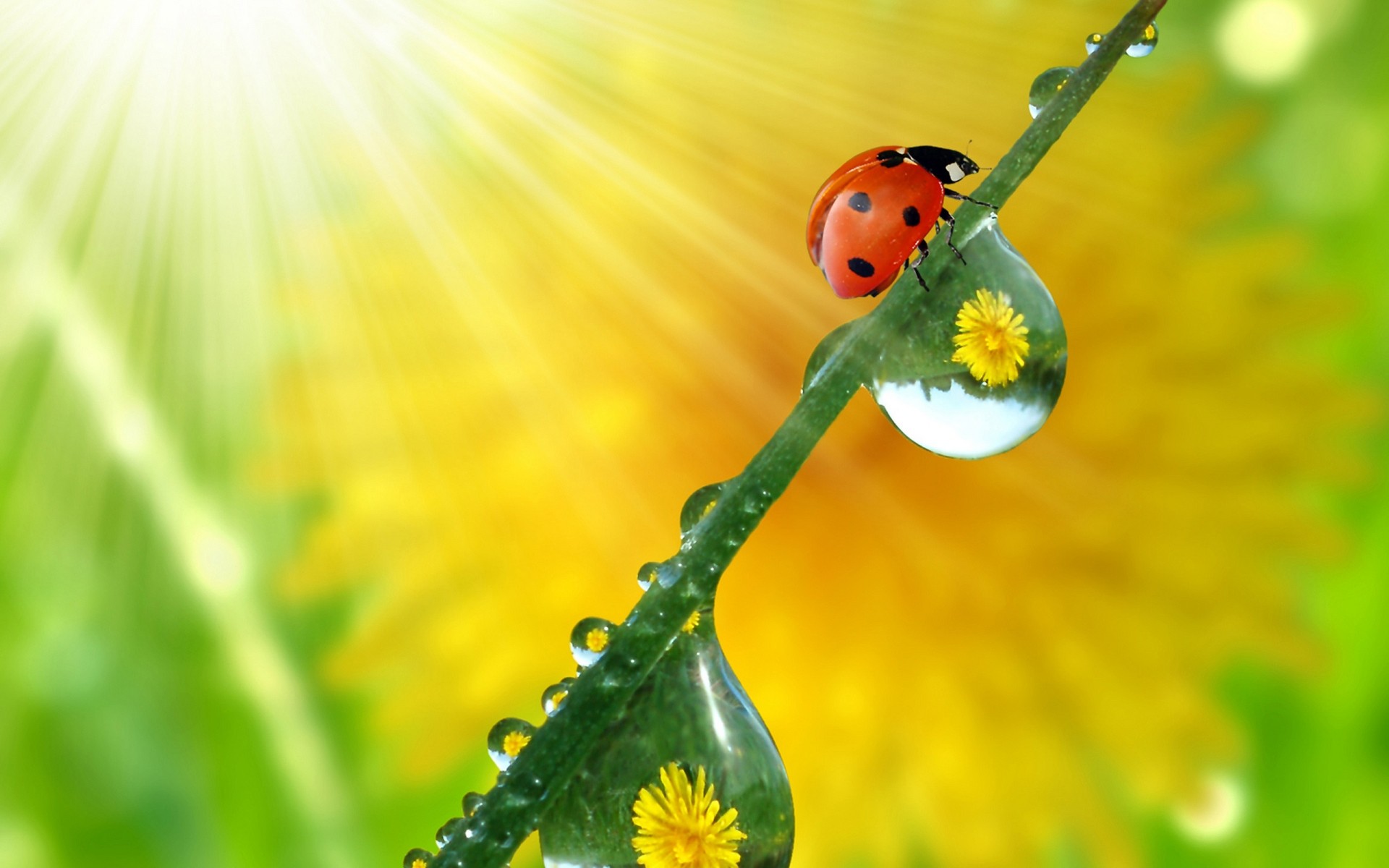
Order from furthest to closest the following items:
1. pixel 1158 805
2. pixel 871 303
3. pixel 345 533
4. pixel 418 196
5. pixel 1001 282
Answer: pixel 418 196 < pixel 345 533 < pixel 1158 805 < pixel 871 303 < pixel 1001 282

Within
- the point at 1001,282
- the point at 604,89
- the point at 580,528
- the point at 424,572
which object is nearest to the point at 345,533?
the point at 424,572

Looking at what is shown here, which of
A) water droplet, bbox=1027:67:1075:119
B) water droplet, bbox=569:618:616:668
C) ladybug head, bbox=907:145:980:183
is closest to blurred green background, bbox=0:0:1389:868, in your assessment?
ladybug head, bbox=907:145:980:183

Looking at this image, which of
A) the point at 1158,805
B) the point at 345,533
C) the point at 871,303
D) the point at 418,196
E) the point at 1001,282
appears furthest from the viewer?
the point at 418,196

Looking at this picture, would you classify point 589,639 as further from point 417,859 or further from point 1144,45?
point 1144,45

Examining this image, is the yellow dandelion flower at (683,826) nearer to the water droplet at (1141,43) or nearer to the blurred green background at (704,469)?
the water droplet at (1141,43)

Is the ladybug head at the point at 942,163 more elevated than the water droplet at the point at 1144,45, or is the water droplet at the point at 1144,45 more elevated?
the ladybug head at the point at 942,163

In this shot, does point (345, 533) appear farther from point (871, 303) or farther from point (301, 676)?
point (871, 303)

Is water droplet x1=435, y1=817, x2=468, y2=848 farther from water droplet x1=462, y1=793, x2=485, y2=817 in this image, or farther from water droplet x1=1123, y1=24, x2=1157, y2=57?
water droplet x1=1123, y1=24, x2=1157, y2=57

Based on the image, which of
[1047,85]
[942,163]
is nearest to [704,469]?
[942,163]

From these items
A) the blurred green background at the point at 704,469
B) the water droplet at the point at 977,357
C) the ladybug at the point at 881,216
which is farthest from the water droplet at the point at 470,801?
the blurred green background at the point at 704,469
